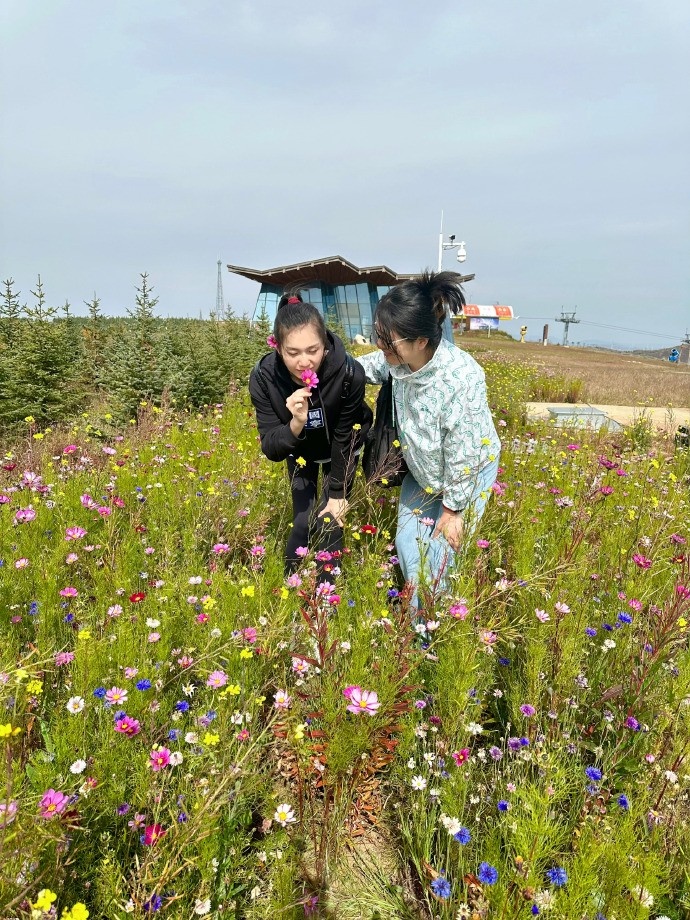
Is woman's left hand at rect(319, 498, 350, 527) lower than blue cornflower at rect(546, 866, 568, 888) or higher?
higher

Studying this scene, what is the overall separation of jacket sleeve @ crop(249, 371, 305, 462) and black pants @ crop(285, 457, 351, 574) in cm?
18

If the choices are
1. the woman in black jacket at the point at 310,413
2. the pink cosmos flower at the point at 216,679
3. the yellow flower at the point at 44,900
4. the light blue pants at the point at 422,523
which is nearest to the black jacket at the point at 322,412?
the woman in black jacket at the point at 310,413

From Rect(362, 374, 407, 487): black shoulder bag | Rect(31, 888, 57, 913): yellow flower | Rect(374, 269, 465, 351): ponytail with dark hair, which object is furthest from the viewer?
Rect(362, 374, 407, 487): black shoulder bag

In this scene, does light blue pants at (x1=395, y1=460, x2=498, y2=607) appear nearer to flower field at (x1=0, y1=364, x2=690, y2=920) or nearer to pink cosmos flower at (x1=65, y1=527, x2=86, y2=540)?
flower field at (x1=0, y1=364, x2=690, y2=920)

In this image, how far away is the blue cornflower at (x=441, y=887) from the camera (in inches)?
46.4

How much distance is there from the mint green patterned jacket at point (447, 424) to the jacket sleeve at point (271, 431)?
2.04ft

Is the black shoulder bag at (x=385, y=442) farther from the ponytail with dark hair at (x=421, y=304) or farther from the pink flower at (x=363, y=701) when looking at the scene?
the pink flower at (x=363, y=701)

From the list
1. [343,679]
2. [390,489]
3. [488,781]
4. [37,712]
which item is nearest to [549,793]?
[488,781]

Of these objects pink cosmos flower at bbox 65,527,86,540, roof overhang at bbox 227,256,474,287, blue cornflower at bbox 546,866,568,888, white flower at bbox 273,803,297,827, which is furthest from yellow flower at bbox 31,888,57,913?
roof overhang at bbox 227,256,474,287

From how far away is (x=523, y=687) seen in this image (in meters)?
1.77

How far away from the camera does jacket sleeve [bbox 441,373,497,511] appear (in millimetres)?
2516

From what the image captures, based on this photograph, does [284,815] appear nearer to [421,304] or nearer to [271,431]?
→ [271,431]

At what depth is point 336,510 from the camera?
107 inches

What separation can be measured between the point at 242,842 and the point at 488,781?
2.59ft
